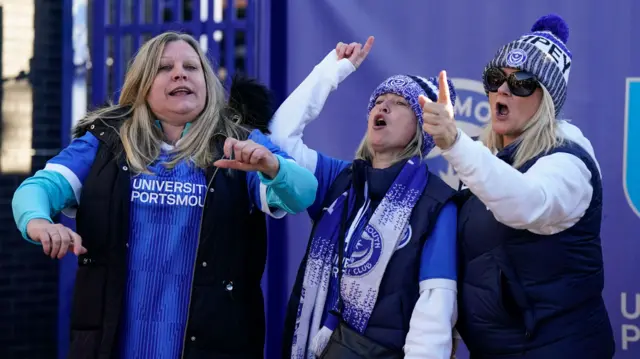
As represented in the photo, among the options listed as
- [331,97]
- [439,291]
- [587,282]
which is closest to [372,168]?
[439,291]

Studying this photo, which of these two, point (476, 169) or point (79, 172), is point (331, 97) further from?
point (476, 169)

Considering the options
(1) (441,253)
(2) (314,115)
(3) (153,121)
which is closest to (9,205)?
(3) (153,121)

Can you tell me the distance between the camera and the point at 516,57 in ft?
9.50

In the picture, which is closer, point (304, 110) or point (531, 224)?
point (531, 224)

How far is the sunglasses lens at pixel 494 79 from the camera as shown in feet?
9.59

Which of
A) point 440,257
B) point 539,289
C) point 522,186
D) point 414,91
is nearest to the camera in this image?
point 522,186

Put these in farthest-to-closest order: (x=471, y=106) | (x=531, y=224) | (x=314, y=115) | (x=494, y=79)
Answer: (x=471, y=106) < (x=314, y=115) < (x=494, y=79) < (x=531, y=224)

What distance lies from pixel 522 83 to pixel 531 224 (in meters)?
0.50

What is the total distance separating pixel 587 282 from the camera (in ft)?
9.12

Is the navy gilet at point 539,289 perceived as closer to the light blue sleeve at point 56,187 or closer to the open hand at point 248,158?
the open hand at point 248,158

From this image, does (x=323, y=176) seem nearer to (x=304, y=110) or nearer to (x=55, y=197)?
(x=304, y=110)

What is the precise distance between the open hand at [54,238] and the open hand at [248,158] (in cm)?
46

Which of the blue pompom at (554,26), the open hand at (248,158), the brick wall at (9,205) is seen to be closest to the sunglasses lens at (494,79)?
the blue pompom at (554,26)

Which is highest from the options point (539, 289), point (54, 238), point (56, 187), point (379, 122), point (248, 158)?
point (379, 122)
